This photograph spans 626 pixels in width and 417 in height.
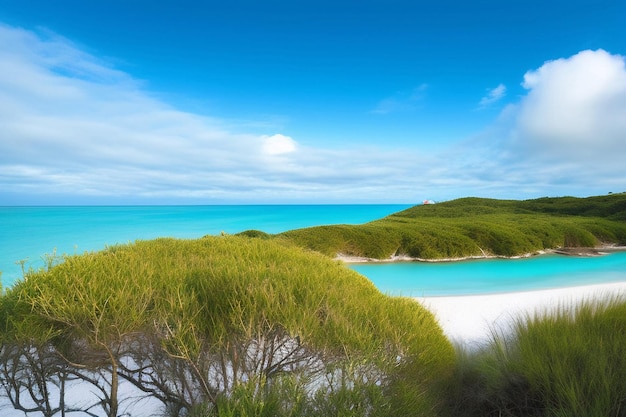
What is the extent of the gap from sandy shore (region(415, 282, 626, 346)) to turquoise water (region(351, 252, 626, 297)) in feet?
7.33

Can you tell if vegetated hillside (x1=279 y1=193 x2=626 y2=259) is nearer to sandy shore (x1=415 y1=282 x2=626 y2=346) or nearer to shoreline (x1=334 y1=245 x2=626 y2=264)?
shoreline (x1=334 y1=245 x2=626 y2=264)

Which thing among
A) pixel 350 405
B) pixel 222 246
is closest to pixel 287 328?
pixel 350 405

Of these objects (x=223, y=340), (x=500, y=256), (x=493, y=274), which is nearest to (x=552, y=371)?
(x=223, y=340)

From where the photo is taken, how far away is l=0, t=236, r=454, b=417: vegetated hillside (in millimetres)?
2570

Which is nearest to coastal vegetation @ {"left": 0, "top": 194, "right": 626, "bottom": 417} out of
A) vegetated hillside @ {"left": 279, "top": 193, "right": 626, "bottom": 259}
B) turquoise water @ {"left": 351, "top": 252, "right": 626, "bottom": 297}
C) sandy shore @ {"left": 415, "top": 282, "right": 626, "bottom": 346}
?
sandy shore @ {"left": 415, "top": 282, "right": 626, "bottom": 346}

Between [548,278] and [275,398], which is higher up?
[275,398]

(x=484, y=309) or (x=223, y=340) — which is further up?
(x=223, y=340)

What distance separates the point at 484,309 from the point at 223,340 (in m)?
7.05

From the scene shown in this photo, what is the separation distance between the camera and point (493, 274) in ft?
47.7

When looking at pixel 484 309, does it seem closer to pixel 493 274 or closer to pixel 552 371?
pixel 552 371

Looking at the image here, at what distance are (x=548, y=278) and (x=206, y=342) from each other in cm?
1444

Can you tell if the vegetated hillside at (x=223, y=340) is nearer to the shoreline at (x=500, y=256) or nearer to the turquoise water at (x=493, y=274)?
the turquoise water at (x=493, y=274)

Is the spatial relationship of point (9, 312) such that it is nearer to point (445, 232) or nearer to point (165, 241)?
point (165, 241)

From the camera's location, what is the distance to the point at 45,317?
2.89 m
